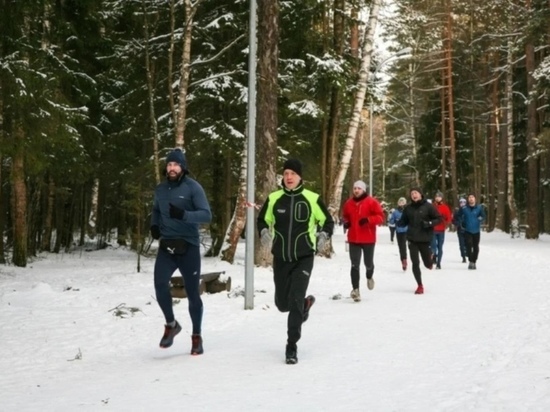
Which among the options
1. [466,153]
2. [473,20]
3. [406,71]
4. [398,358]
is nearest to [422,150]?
[466,153]

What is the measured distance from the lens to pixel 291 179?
6.36 meters

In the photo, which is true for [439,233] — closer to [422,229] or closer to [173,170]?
[422,229]

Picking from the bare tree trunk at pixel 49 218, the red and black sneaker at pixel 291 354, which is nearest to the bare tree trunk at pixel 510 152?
the bare tree trunk at pixel 49 218

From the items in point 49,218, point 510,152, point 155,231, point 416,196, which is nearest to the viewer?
point 155,231

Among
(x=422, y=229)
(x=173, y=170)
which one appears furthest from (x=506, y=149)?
(x=173, y=170)

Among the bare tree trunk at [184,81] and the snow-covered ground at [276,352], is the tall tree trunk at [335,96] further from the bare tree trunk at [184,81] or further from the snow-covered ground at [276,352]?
the snow-covered ground at [276,352]

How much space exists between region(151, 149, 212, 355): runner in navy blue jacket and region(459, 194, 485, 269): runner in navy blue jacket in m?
11.3

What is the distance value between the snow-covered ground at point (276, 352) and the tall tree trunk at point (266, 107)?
3144mm

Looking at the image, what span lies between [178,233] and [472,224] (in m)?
11.6

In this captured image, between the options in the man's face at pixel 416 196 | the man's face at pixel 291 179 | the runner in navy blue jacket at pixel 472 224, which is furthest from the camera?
the runner in navy blue jacket at pixel 472 224

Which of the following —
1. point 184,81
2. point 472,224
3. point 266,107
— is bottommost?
point 472,224

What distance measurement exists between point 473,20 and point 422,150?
10003 millimetres

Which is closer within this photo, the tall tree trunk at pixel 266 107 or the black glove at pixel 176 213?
the black glove at pixel 176 213

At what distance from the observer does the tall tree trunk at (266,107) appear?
13.9 meters
